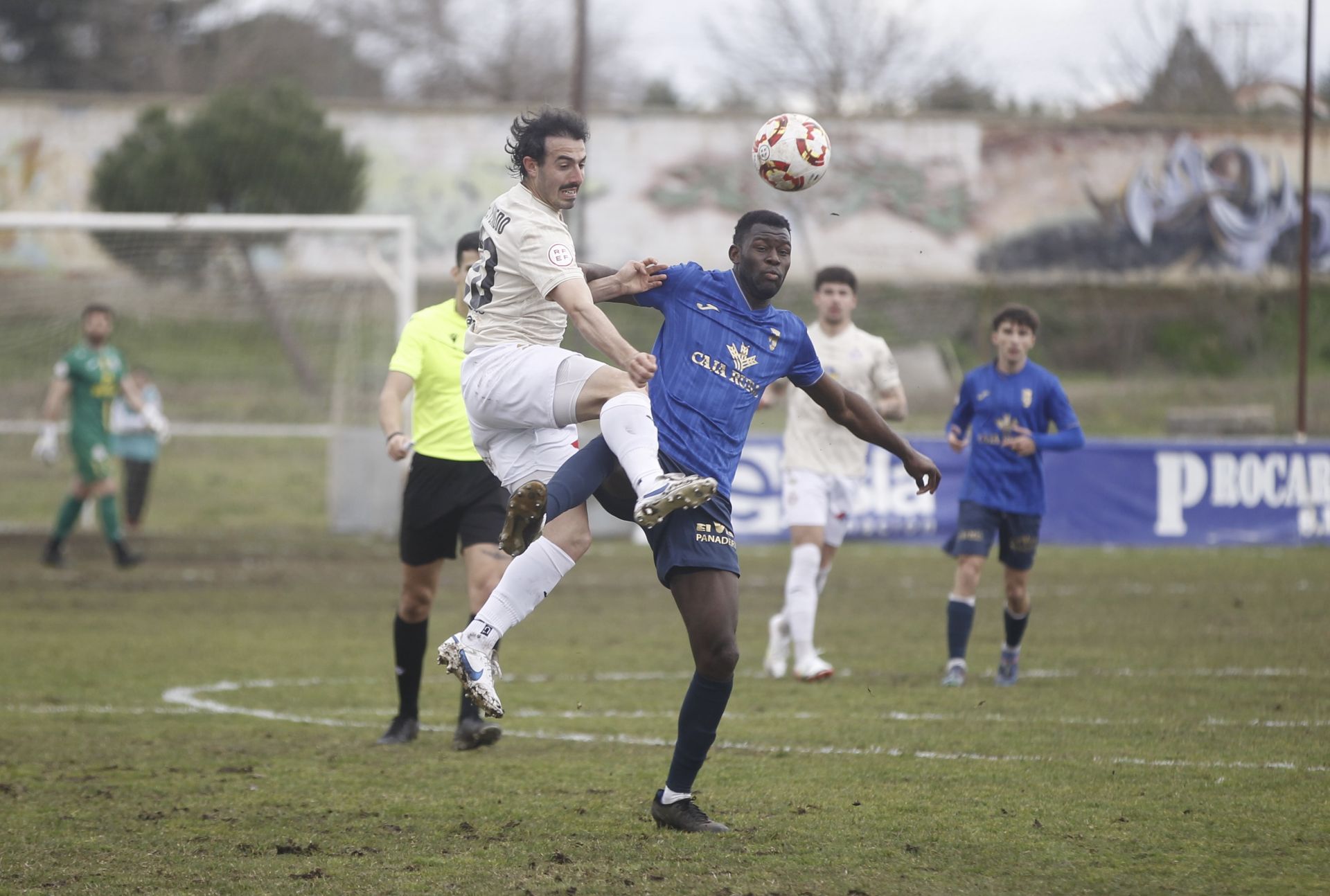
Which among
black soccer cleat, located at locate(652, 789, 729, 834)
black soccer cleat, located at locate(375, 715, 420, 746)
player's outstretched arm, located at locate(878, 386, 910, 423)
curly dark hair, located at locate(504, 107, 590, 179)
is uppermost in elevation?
curly dark hair, located at locate(504, 107, 590, 179)

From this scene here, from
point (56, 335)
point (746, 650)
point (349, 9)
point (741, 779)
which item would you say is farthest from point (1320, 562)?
point (349, 9)

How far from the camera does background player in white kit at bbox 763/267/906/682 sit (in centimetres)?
1010

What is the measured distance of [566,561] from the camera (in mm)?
5930

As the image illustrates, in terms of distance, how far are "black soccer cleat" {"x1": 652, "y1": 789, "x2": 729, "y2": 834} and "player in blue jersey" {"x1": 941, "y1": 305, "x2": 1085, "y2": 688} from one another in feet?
13.5

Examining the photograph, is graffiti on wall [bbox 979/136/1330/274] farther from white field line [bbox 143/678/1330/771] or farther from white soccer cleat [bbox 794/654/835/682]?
white field line [bbox 143/678/1330/771]

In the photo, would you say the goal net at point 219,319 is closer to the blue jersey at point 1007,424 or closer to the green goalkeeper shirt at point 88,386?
the green goalkeeper shirt at point 88,386

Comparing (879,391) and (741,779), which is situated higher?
(879,391)

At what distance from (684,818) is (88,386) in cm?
1251

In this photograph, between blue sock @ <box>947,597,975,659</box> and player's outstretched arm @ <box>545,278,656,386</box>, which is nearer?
player's outstretched arm @ <box>545,278,656,386</box>

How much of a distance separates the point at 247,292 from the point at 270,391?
1.49 m

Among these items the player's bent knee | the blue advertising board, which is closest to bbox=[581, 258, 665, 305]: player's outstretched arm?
the player's bent knee

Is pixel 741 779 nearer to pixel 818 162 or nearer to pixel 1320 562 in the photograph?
pixel 818 162

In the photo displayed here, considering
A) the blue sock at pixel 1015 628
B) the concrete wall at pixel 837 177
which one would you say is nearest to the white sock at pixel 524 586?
the blue sock at pixel 1015 628

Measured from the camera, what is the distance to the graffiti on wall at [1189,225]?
1334 inches
